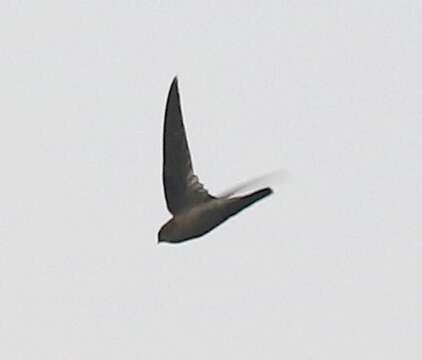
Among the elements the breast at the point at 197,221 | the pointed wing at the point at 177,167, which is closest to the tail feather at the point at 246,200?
the breast at the point at 197,221

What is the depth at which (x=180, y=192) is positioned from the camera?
771 cm

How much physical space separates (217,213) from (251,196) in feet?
1.23

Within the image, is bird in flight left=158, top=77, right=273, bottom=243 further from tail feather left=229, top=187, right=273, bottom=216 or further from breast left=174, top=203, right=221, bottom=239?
tail feather left=229, top=187, right=273, bottom=216

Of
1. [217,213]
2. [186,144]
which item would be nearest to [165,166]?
[186,144]

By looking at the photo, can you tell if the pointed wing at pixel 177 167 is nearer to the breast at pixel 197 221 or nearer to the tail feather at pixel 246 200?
the breast at pixel 197 221

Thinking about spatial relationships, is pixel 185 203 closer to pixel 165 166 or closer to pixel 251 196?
pixel 165 166

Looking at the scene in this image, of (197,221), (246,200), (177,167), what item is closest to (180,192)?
(177,167)

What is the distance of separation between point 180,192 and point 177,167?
0.56 ft

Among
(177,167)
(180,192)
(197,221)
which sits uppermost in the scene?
(177,167)

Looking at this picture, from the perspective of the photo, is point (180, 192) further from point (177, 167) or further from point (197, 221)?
point (197, 221)

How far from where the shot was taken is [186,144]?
7695 millimetres

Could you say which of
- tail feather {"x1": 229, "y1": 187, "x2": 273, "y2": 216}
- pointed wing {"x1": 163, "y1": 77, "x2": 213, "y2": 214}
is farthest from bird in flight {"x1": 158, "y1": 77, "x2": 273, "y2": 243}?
tail feather {"x1": 229, "y1": 187, "x2": 273, "y2": 216}

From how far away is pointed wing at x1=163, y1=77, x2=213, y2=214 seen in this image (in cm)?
759

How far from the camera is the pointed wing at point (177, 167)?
24.9ft
